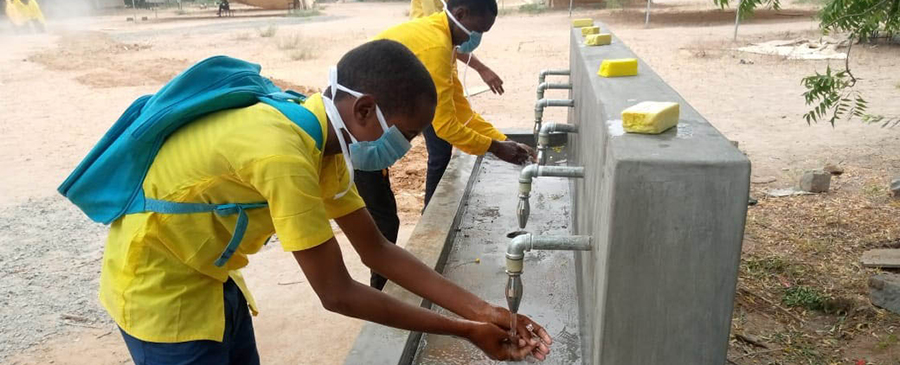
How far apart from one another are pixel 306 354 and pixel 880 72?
32.5ft

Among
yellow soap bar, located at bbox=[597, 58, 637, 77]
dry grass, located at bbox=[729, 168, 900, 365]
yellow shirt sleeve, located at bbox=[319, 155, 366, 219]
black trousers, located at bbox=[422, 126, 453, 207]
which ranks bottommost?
dry grass, located at bbox=[729, 168, 900, 365]

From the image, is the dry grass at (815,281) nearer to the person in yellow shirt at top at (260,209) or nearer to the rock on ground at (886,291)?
the rock on ground at (886,291)

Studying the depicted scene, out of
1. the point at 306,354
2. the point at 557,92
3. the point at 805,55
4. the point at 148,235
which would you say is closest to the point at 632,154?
the point at 148,235

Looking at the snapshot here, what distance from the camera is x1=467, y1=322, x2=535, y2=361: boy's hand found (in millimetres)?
1814

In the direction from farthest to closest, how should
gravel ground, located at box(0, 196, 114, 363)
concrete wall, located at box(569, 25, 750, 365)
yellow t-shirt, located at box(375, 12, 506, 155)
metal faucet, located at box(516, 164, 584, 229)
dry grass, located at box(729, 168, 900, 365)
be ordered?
gravel ground, located at box(0, 196, 114, 363), yellow t-shirt, located at box(375, 12, 506, 155), dry grass, located at box(729, 168, 900, 365), metal faucet, located at box(516, 164, 584, 229), concrete wall, located at box(569, 25, 750, 365)

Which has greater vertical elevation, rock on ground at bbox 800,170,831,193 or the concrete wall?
the concrete wall

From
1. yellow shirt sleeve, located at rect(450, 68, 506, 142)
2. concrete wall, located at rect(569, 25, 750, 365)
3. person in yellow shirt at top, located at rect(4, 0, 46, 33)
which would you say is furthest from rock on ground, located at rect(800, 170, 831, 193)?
person in yellow shirt at top, located at rect(4, 0, 46, 33)

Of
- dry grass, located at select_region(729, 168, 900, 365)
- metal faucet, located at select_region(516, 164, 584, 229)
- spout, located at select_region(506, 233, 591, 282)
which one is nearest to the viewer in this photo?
spout, located at select_region(506, 233, 591, 282)

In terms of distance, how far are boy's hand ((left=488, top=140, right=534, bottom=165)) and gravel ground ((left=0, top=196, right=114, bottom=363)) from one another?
2.46 m

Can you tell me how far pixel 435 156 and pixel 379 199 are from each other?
107 centimetres

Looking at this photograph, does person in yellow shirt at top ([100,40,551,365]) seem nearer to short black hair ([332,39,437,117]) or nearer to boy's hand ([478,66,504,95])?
short black hair ([332,39,437,117])

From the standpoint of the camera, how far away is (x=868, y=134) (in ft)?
22.3

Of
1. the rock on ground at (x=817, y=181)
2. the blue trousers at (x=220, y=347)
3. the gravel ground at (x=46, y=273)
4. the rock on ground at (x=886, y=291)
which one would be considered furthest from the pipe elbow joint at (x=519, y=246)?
the rock on ground at (x=817, y=181)

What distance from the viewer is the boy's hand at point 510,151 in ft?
11.7
